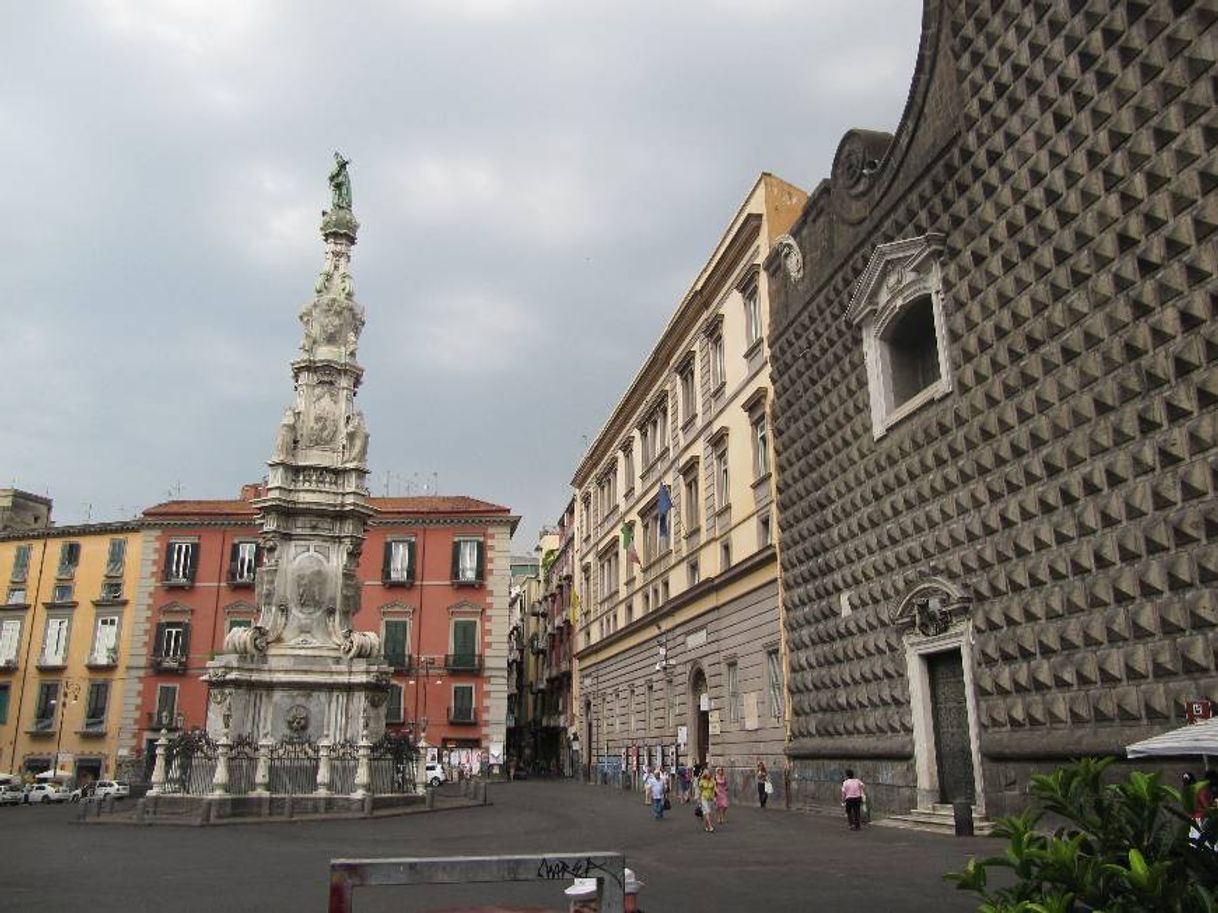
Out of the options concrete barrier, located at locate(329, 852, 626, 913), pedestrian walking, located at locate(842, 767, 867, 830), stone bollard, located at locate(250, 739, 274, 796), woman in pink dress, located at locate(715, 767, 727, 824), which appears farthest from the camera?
stone bollard, located at locate(250, 739, 274, 796)

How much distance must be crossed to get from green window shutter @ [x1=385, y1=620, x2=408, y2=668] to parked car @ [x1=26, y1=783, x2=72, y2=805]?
14.6 meters

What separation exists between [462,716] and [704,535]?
22851mm

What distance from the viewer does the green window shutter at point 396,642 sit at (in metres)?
49.1

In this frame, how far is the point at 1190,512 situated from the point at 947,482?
530 cm

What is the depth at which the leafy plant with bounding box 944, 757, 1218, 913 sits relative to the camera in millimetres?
3205

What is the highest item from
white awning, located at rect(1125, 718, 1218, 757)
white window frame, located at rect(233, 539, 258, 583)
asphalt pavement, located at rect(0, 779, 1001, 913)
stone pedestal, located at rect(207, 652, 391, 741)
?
white window frame, located at rect(233, 539, 258, 583)

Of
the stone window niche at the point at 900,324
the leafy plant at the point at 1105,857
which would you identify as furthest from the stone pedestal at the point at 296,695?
the leafy plant at the point at 1105,857

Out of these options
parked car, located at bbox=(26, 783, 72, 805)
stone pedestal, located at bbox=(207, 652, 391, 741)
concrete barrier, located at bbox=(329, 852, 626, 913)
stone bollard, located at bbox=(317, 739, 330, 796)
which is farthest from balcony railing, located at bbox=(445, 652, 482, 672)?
concrete barrier, located at bbox=(329, 852, 626, 913)

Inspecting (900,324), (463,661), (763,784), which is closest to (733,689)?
(763,784)

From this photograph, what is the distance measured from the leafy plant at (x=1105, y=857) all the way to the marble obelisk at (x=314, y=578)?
21705 millimetres

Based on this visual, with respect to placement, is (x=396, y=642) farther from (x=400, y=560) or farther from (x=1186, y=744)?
(x=1186, y=744)

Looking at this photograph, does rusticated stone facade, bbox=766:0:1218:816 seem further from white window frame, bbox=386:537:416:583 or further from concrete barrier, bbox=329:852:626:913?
white window frame, bbox=386:537:416:583

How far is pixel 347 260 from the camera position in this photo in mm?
28953

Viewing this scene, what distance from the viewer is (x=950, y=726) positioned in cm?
1650
